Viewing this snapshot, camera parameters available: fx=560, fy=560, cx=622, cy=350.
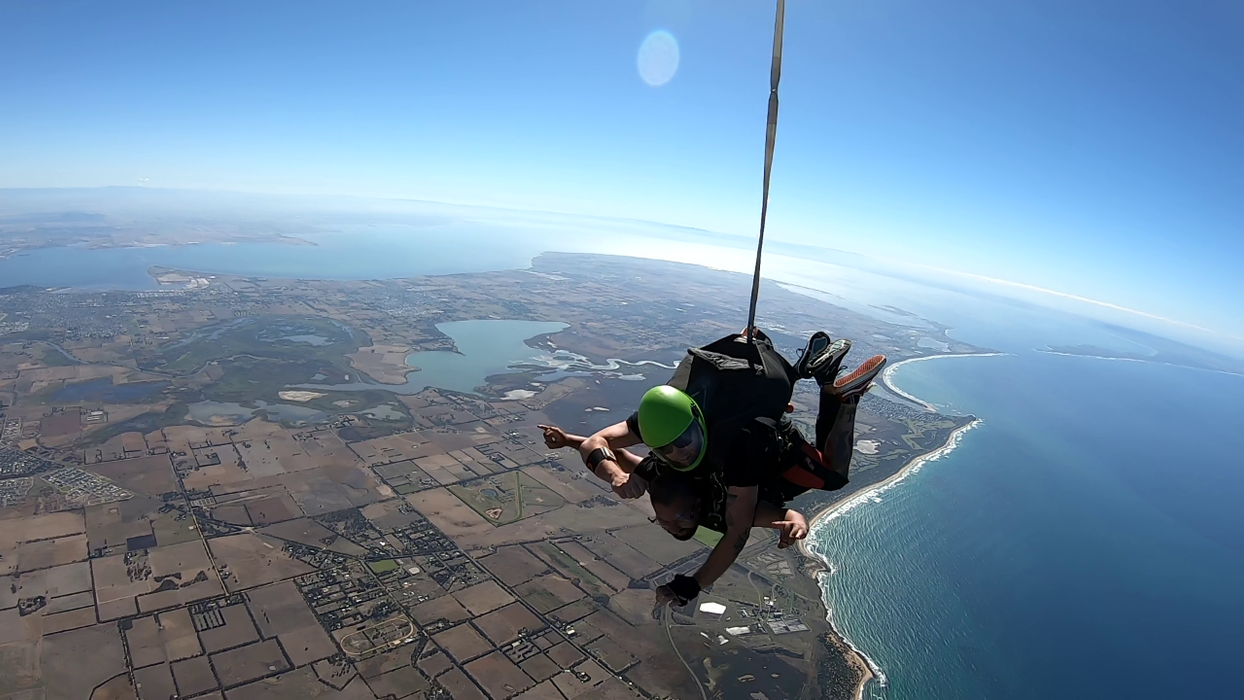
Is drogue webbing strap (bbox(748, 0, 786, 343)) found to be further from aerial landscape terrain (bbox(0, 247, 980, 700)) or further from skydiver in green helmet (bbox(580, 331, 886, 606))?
aerial landscape terrain (bbox(0, 247, 980, 700))

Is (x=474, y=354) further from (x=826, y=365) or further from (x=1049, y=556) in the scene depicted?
(x=826, y=365)

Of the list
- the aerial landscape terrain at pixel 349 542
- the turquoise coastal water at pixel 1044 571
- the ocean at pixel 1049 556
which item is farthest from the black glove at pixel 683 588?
the ocean at pixel 1049 556

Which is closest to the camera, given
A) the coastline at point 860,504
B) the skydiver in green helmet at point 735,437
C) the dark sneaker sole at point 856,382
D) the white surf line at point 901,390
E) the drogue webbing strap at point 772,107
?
the drogue webbing strap at point 772,107

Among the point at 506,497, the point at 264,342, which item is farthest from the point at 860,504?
the point at 264,342

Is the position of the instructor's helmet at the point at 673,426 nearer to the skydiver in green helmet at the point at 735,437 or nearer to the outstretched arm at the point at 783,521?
the skydiver in green helmet at the point at 735,437

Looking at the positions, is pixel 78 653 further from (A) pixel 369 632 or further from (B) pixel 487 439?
(B) pixel 487 439

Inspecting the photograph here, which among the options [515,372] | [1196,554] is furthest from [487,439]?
[1196,554]

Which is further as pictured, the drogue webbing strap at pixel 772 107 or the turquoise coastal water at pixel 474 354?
the turquoise coastal water at pixel 474 354
